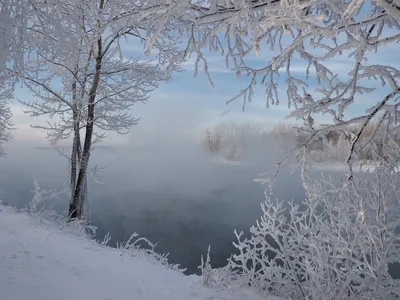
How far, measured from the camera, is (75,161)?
10.3 meters

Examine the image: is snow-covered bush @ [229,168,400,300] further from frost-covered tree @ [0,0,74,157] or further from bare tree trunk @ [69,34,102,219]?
bare tree trunk @ [69,34,102,219]

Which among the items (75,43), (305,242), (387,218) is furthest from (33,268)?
(387,218)

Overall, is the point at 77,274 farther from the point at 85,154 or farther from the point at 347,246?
the point at 85,154

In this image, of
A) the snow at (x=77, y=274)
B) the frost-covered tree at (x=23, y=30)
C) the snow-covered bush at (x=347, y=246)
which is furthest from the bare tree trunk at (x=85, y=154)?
the snow-covered bush at (x=347, y=246)

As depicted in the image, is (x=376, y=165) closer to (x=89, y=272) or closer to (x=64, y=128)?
(x=89, y=272)

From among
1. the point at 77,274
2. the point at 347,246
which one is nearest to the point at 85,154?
the point at 77,274

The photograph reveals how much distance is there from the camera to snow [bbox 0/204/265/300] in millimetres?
4273

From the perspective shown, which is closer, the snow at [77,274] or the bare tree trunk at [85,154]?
the snow at [77,274]

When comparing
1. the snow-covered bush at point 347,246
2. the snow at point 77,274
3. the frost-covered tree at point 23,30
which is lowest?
the snow at point 77,274

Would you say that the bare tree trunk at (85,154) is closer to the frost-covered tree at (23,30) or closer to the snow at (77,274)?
the snow at (77,274)

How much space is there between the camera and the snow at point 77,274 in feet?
14.0

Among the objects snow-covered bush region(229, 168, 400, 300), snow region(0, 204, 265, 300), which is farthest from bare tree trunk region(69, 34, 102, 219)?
snow-covered bush region(229, 168, 400, 300)

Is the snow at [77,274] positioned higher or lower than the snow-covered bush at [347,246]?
lower

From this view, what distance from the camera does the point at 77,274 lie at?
4.82 meters
